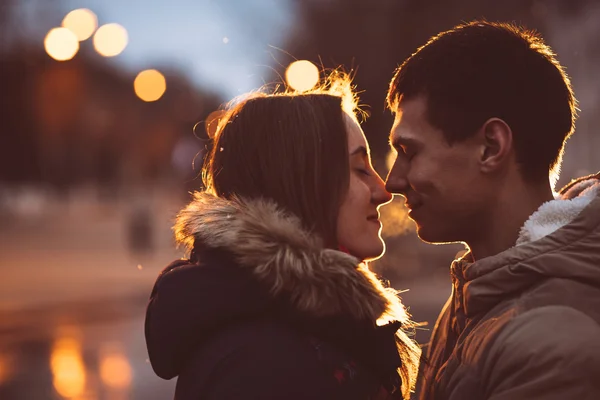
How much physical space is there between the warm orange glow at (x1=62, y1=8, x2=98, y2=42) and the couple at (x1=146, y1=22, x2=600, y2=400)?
19243mm

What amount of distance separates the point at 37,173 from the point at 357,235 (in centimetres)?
4114

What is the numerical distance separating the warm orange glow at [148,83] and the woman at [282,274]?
96.2 ft

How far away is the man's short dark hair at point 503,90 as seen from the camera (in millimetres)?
2715

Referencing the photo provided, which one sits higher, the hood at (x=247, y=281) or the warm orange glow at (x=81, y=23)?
the warm orange glow at (x=81, y=23)

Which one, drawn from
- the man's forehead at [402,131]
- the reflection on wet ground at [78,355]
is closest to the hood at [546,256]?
the man's forehead at [402,131]

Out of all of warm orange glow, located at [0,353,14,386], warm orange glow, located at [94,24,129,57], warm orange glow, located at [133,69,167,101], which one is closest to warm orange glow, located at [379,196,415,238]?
warm orange glow, located at [0,353,14,386]

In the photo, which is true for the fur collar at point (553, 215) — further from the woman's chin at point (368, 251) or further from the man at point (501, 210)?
the woman's chin at point (368, 251)

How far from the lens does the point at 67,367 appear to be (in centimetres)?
1138

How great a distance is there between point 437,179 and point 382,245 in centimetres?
31

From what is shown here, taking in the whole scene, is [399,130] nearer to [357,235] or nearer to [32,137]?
[357,235]

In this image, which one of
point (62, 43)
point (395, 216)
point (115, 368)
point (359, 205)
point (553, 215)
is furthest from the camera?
point (62, 43)

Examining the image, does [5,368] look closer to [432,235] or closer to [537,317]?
[432,235]

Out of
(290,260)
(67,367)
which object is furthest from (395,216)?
(67,367)

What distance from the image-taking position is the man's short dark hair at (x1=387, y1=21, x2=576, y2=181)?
8.91ft
